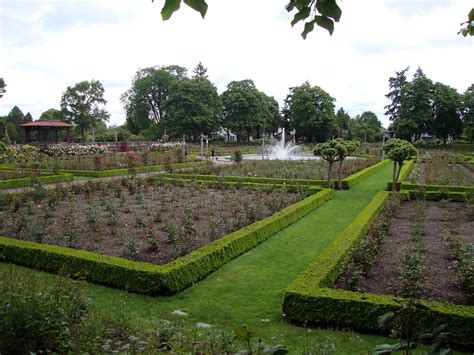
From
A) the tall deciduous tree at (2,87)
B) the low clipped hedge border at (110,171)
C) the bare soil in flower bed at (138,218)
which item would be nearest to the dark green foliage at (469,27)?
the bare soil in flower bed at (138,218)

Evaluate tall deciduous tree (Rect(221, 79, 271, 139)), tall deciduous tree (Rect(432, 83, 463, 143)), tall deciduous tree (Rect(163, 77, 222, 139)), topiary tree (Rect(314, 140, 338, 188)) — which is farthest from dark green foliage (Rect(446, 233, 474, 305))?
tall deciduous tree (Rect(221, 79, 271, 139))

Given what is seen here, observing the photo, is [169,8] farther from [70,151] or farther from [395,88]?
[395,88]

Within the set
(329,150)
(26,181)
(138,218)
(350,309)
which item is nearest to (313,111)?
A: (329,150)

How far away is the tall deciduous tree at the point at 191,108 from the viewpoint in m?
54.4

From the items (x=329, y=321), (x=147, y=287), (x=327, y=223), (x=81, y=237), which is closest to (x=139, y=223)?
(x=81, y=237)

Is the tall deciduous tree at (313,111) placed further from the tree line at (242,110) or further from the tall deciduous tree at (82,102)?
the tall deciduous tree at (82,102)

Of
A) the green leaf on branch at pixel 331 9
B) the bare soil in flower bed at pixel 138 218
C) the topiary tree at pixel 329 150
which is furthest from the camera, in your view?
the topiary tree at pixel 329 150

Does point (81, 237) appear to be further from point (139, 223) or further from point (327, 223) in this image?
point (327, 223)

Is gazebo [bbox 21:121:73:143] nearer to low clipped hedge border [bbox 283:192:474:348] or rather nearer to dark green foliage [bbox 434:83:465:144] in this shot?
low clipped hedge border [bbox 283:192:474:348]

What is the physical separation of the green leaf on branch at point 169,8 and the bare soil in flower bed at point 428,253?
5.22m

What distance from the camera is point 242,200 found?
43.0 ft

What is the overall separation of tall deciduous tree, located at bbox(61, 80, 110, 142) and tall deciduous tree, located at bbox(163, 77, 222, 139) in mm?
12987

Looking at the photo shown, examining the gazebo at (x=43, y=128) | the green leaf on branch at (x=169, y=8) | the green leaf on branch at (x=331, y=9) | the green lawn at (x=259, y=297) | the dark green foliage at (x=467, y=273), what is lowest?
the green lawn at (x=259, y=297)

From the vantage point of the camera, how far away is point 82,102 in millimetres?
61688
